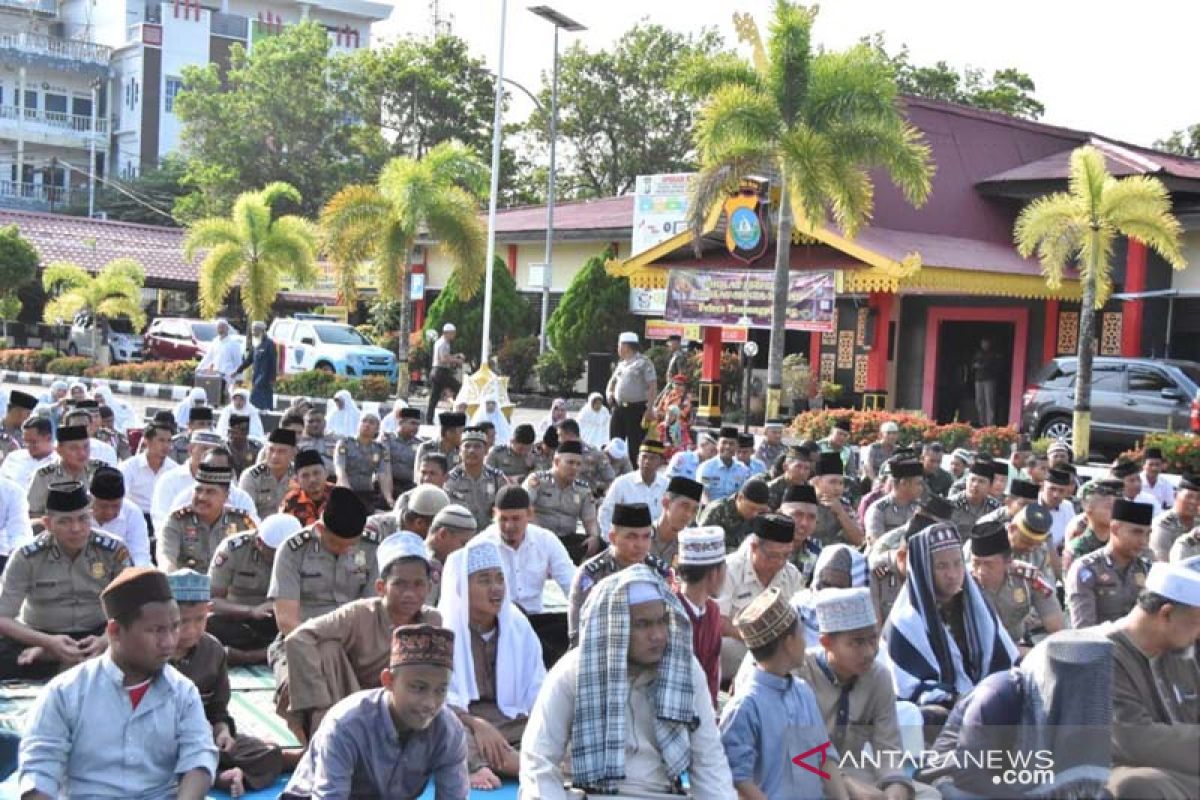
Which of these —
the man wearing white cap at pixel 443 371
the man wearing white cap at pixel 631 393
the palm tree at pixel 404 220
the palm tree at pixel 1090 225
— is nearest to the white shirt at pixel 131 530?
the man wearing white cap at pixel 631 393

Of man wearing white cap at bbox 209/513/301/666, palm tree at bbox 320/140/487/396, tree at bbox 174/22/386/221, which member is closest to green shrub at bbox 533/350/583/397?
palm tree at bbox 320/140/487/396

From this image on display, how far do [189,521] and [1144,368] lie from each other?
51.3 feet

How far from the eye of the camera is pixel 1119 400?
2011 centimetres

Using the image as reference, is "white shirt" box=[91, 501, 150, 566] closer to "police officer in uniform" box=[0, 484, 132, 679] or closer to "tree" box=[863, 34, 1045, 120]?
"police officer in uniform" box=[0, 484, 132, 679]

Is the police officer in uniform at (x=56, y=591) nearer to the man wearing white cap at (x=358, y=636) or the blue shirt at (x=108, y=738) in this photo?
the man wearing white cap at (x=358, y=636)

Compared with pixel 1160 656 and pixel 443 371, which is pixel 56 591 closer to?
pixel 1160 656

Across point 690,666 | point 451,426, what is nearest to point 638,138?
point 451,426

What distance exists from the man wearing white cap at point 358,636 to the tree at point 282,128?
4472cm

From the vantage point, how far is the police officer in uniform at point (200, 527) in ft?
25.7

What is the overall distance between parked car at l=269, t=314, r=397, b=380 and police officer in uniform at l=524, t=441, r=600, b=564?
18.4 meters

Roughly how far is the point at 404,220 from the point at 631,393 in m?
10.6

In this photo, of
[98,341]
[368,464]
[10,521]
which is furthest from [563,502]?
[98,341]

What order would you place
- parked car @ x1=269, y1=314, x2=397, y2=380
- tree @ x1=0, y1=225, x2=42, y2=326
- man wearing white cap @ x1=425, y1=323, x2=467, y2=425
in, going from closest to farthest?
1. man wearing white cap @ x1=425, y1=323, x2=467, y2=425
2. parked car @ x1=269, y1=314, x2=397, y2=380
3. tree @ x1=0, y1=225, x2=42, y2=326

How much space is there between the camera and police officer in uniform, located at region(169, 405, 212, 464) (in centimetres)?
1155
